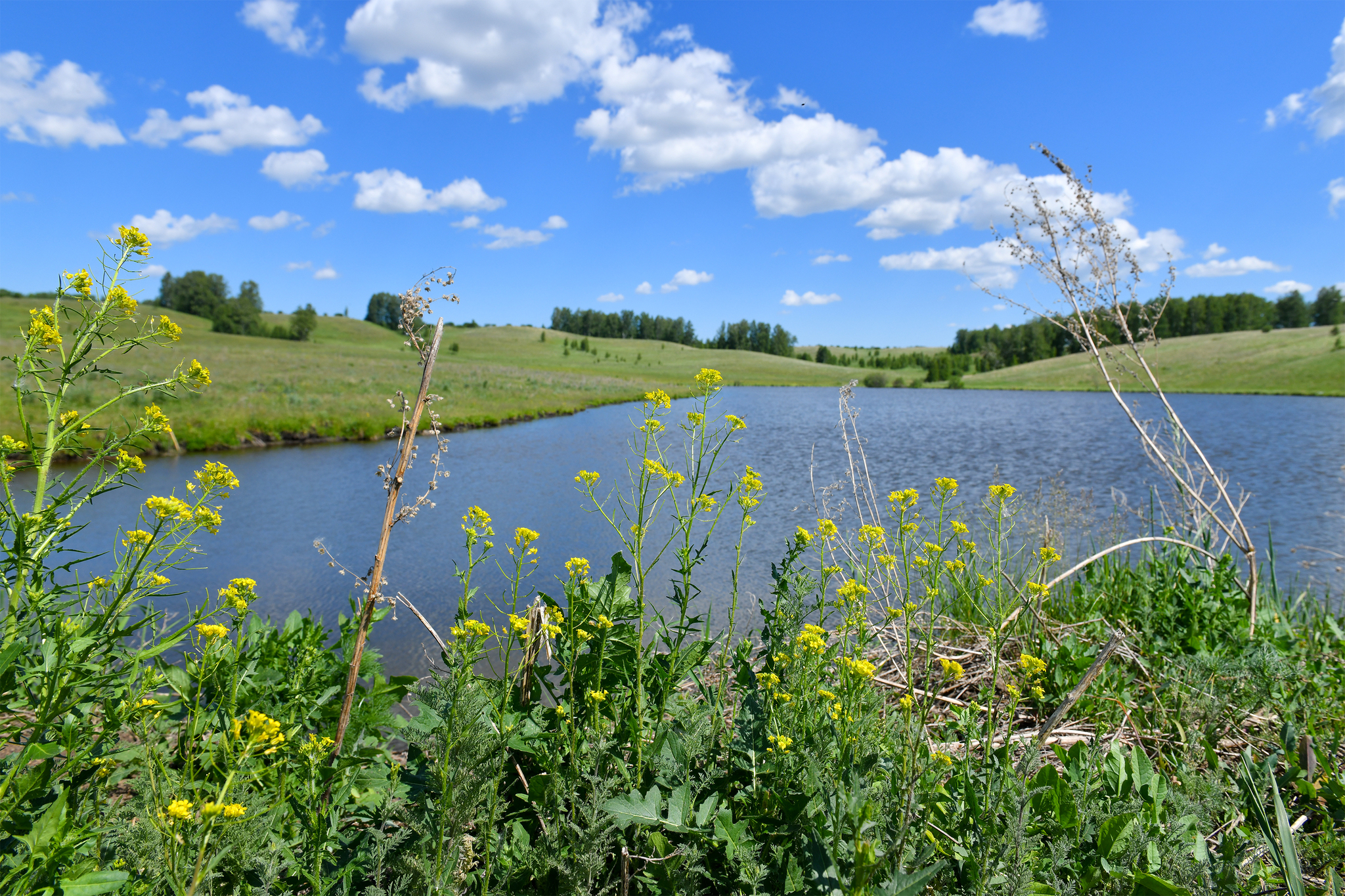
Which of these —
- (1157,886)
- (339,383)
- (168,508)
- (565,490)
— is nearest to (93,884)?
(168,508)

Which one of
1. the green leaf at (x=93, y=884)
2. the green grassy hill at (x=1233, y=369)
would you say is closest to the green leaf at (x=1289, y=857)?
the green leaf at (x=93, y=884)

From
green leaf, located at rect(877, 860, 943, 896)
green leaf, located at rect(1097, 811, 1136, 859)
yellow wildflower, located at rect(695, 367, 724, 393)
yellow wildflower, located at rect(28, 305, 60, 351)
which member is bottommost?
green leaf, located at rect(1097, 811, 1136, 859)

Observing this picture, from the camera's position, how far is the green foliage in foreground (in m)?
1.55

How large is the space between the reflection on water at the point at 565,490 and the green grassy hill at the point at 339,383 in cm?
172

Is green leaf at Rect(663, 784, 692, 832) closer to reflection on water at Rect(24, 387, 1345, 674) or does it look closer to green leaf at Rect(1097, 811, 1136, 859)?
reflection on water at Rect(24, 387, 1345, 674)

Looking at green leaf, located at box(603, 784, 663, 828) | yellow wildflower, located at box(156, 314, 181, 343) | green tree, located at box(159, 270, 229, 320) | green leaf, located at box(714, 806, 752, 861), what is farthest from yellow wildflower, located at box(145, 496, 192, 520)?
green tree, located at box(159, 270, 229, 320)

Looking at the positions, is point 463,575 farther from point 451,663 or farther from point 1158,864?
point 1158,864

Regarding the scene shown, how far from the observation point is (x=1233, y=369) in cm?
5969

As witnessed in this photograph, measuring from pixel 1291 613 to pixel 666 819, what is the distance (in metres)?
5.40

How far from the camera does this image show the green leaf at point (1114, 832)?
175 cm

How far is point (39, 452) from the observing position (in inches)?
61.2

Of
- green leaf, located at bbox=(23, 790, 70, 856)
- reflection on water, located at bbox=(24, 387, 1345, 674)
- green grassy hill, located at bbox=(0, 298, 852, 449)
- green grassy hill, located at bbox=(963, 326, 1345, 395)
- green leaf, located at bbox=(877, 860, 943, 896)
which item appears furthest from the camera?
green grassy hill, located at bbox=(963, 326, 1345, 395)

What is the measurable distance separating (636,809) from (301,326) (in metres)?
93.7

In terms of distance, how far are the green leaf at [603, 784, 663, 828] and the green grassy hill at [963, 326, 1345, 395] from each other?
51.9 metres
